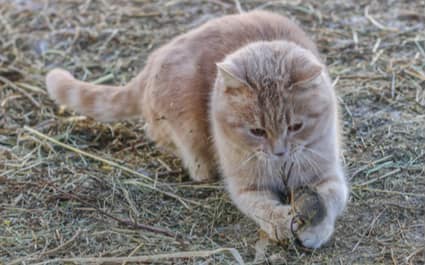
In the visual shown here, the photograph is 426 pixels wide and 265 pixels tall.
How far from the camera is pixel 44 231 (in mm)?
3951

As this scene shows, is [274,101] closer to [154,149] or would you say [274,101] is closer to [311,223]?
[311,223]

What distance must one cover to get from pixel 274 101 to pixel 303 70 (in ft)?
0.69

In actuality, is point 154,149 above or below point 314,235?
below

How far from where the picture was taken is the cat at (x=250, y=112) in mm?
3742

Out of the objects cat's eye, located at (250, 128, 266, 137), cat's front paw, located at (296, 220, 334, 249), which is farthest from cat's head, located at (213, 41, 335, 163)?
cat's front paw, located at (296, 220, 334, 249)

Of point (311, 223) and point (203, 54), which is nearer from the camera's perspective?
point (311, 223)

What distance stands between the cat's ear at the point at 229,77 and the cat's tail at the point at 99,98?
1166mm

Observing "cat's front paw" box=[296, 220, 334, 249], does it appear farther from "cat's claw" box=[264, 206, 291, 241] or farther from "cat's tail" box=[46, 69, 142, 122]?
"cat's tail" box=[46, 69, 142, 122]

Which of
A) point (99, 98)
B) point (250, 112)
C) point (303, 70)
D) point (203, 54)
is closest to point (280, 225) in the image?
point (250, 112)

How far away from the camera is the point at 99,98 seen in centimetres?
504

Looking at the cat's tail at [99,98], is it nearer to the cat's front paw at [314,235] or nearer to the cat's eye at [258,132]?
the cat's eye at [258,132]

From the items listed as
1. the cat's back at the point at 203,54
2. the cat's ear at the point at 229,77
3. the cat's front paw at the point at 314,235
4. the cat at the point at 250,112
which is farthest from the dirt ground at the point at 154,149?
the cat's ear at the point at 229,77

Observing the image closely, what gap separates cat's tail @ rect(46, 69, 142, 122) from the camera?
498 cm

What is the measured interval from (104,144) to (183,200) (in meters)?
0.97
